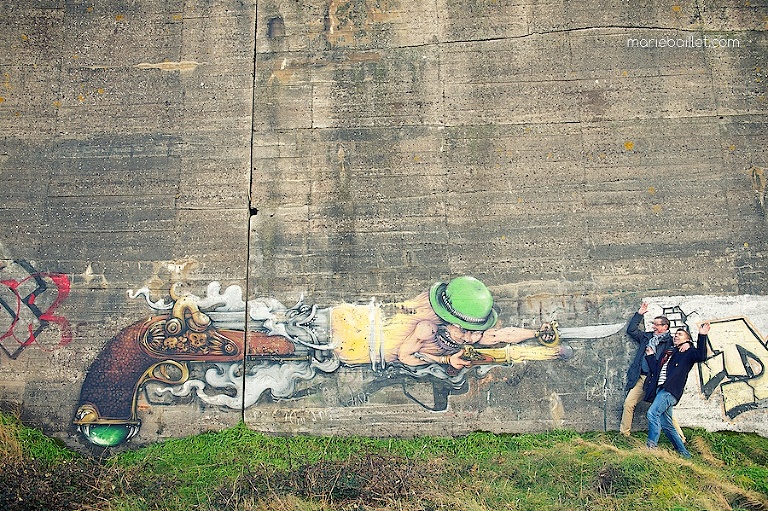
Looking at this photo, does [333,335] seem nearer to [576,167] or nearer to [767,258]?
[576,167]

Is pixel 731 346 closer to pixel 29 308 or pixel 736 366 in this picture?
pixel 736 366

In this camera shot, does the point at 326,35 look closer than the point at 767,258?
No

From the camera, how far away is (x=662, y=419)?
719 cm

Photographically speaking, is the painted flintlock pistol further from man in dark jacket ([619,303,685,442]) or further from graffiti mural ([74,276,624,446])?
man in dark jacket ([619,303,685,442])

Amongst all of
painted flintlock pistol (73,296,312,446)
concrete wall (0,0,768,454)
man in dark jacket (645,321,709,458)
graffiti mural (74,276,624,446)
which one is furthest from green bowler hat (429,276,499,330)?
man in dark jacket (645,321,709,458)

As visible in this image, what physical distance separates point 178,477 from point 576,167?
238 inches

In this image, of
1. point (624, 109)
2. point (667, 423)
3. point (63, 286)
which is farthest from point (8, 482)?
point (624, 109)

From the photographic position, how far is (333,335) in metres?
7.52

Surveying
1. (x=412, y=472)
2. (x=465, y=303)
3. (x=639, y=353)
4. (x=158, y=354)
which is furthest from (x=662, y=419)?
(x=158, y=354)

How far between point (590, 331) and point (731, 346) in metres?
1.68

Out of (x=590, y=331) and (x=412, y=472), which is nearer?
(x=412, y=472)

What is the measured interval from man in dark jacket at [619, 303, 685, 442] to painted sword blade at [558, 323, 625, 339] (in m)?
0.16

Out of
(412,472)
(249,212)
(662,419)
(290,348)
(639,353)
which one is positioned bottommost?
(412,472)

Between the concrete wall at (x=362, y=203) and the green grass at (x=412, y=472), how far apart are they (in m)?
0.24
